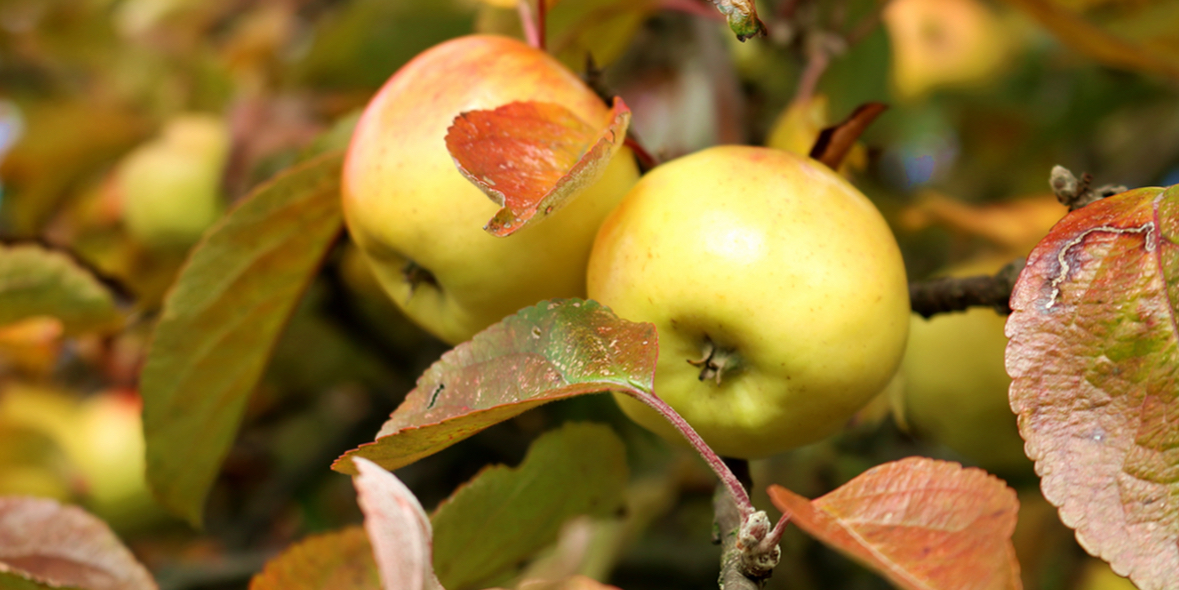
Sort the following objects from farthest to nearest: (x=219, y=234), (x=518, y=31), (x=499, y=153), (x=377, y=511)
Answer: (x=518, y=31) < (x=219, y=234) < (x=499, y=153) < (x=377, y=511)

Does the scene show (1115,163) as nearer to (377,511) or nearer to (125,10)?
(377,511)

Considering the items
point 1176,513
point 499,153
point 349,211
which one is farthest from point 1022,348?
point 349,211

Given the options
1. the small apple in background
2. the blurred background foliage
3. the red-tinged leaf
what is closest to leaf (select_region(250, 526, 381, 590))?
the red-tinged leaf

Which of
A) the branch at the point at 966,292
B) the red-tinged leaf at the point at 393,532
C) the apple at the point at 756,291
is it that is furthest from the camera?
the branch at the point at 966,292

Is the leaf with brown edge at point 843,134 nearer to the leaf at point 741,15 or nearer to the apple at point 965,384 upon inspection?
the leaf at point 741,15

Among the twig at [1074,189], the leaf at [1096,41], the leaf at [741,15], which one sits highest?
the leaf at [741,15]

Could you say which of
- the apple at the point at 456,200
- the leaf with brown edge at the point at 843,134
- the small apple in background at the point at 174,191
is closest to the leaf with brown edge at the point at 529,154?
Answer: the apple at the point at 456,200

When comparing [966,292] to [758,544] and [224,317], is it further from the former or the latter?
[224,317]
